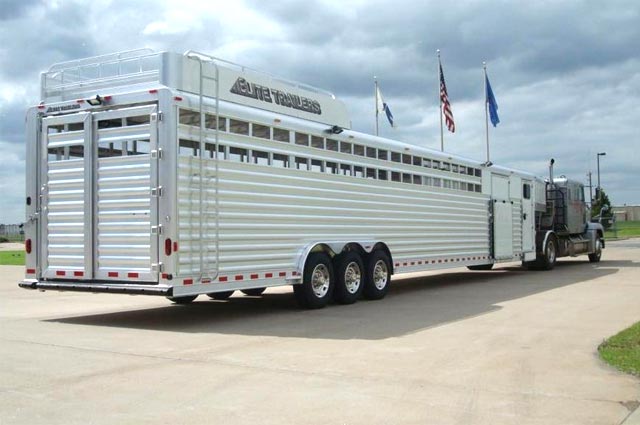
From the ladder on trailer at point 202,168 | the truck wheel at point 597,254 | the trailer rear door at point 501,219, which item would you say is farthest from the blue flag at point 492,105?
the ladder on trailer at point 202,168

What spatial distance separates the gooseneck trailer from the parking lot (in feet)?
2.73

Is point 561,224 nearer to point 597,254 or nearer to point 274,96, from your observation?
point 597,254

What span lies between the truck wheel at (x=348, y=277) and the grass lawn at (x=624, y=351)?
4872 mm

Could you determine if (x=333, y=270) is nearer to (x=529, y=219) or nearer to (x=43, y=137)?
(x=43, y=137)

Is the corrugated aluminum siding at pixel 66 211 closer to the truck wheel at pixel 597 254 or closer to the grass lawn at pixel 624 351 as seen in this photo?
the grass lawn at pixel 624 351

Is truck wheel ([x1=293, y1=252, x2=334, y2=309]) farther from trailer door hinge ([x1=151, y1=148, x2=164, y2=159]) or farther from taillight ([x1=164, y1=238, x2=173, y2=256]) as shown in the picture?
trailer door hinge ([x1=151, y1=148, x2=164, y2=159])

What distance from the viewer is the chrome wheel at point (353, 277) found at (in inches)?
494

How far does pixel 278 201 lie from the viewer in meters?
11.1

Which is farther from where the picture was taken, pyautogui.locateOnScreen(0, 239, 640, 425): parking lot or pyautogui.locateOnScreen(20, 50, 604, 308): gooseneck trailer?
pyautogui.locateOnScreen(20, 50, 604, 308): gooseneck trailer

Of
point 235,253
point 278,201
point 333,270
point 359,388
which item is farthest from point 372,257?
point 359,388

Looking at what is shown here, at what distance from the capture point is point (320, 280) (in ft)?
39.4

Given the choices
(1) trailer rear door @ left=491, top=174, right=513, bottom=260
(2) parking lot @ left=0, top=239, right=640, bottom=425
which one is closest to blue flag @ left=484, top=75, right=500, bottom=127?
(1) trailer rear door @ left=491, top=174, right=513, bottom=260

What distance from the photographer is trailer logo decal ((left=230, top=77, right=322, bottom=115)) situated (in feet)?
35.3

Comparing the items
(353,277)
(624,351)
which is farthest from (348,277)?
(624,351)
